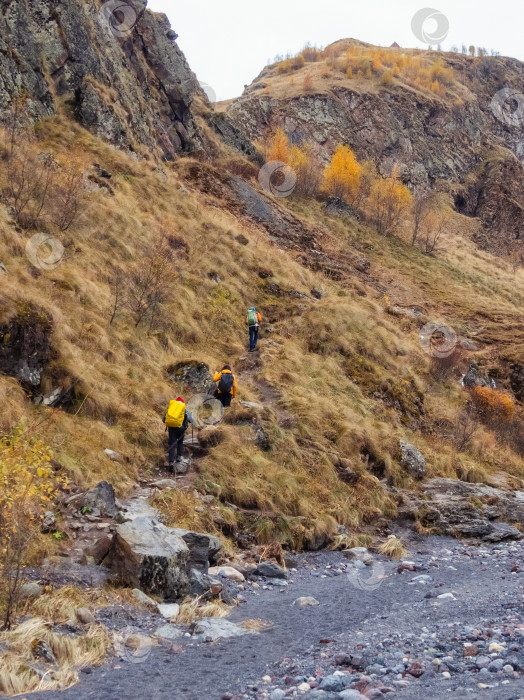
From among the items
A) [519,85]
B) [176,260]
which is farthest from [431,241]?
[519,85]

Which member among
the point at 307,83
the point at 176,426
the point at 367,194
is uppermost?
the point at 307,83

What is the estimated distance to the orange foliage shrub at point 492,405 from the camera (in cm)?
2000

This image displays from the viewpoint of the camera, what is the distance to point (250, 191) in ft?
120

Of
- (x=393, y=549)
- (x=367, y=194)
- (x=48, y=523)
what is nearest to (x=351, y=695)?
(x=48, y=523)

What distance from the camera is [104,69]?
30.6 m

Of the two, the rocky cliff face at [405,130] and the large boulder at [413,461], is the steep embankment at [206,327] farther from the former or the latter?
the rocky cliff face at [405,130]

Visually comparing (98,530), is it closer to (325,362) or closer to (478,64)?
(325,362)

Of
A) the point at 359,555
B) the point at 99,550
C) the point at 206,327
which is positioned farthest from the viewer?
the point at 206,327

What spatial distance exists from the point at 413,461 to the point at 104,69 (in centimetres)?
2771

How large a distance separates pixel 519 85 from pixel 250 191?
90.4 metres

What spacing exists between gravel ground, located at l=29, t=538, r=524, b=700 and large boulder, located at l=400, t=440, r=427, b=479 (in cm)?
502

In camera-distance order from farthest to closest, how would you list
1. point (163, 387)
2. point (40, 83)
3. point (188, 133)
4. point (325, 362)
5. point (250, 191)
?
point (188, 133)
point (250, 191)
point (40, 83)
point (325, 362)
point (163, 387)

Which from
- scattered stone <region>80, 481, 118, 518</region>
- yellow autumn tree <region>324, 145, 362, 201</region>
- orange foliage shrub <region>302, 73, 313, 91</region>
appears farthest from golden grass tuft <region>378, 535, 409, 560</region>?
orange foliage shrub <region>302, 73, 313, 91</region>

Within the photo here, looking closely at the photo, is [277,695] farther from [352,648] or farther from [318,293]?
[318,293]
